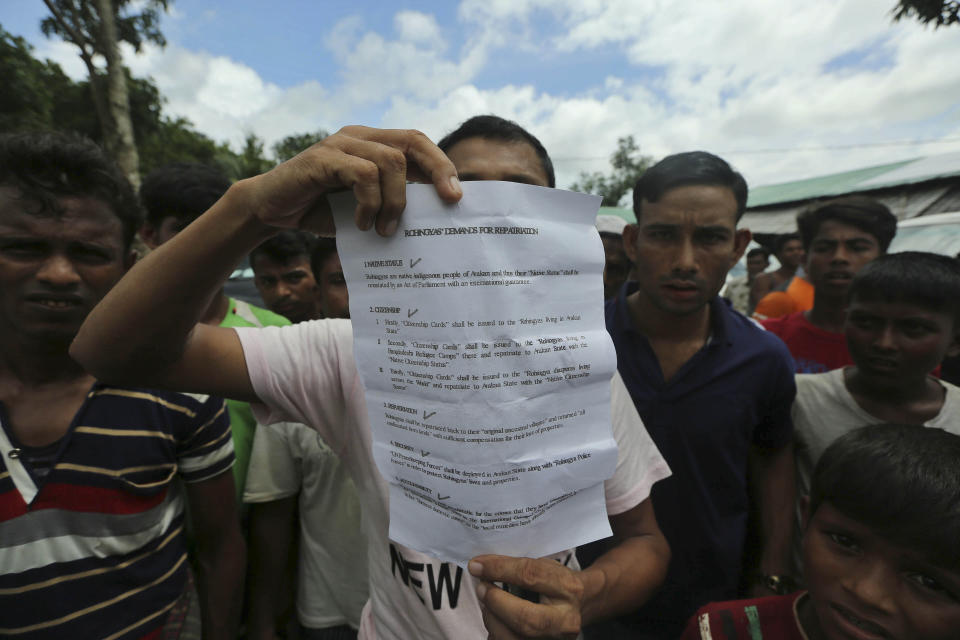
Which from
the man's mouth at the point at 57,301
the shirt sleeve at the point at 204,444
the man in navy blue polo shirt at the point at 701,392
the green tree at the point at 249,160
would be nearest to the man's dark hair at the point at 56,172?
the man's mouth at the point at 57,301

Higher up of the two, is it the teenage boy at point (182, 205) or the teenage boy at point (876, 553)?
the teenage boy at point (182, 205)

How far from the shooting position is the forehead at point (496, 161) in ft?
3.56

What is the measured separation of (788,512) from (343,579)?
69.1 inches

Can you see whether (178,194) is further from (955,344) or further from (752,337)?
(955,344)

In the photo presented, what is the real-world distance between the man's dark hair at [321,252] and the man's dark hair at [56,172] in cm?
109

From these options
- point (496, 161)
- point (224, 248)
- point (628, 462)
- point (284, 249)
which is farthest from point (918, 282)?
point (284, 249)

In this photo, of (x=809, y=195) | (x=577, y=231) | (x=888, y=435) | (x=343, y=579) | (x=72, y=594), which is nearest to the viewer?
(x=577, y=231)

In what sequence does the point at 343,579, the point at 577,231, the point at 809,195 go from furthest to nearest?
the point at 809,195
the point at 343,579
the point at 577,231

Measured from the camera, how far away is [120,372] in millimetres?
938

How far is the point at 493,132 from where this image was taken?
1.15m

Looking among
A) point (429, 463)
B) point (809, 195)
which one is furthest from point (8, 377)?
point (809, 195)

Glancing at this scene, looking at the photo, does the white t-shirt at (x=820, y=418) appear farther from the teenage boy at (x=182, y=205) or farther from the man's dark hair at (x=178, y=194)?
the man's dark hair at (x=178, y=194)

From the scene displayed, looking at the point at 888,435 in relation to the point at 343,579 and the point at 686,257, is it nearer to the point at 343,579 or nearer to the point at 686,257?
the point at 686,257

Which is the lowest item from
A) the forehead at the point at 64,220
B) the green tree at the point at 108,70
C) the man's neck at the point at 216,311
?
the man's neck at the point at 216,311
